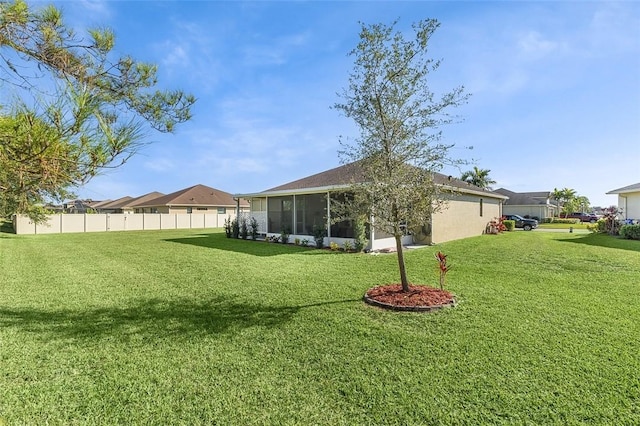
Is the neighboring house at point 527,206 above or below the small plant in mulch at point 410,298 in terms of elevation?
above

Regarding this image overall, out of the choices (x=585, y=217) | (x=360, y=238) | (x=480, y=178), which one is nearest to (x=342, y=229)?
(x=360, y=238)

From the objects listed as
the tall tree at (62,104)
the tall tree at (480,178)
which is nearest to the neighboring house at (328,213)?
the tall tree at (62,104)

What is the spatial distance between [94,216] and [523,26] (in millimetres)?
32112

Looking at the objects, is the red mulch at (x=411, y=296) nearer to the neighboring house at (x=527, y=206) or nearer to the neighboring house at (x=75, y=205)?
the neighboring house at (x=75, y=205)

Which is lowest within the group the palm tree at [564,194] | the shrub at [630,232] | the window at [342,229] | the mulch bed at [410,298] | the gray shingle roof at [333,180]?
the mulch bed at [410,298]

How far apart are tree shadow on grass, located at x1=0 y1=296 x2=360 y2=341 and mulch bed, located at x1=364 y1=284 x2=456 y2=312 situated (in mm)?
729

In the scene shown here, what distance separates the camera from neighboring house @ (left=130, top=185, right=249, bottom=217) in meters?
34.5

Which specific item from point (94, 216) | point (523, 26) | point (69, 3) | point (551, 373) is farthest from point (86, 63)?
point (94, 216)

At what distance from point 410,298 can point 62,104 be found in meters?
5.67

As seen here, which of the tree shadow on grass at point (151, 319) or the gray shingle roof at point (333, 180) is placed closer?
the tree shadow on grass at point (151, 319)

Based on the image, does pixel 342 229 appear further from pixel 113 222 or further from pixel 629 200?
pixel 113 222

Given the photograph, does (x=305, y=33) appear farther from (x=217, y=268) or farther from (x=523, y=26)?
(x=217, y=268)

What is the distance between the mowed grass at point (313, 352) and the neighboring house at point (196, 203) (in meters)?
27.4

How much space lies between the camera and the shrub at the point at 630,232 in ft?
55.0
